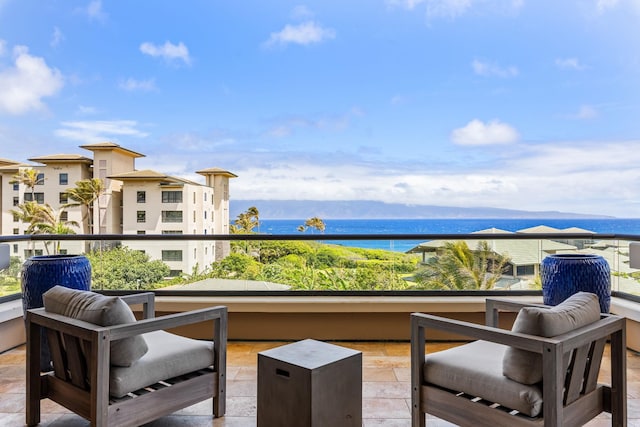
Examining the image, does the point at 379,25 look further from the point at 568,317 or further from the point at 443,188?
the point at 568,317

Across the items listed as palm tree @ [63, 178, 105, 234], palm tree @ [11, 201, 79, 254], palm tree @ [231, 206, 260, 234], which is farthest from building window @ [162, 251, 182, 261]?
palm tree @ [231, 206, 260, 234]

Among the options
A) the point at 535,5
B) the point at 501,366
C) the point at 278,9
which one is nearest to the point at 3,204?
the point at 278,9

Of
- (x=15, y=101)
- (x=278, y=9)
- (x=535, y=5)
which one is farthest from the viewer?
(x=15, y=101)

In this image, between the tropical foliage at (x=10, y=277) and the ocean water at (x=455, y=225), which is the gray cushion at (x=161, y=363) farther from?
the ocean water at (x=455, y=225)

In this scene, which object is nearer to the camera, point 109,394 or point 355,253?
point 109,394

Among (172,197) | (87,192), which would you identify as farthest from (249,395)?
(87,192)

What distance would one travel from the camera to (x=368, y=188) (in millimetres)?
37812

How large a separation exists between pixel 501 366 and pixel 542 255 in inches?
94.6

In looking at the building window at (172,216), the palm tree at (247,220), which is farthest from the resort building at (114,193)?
the palm tree at (247,220)

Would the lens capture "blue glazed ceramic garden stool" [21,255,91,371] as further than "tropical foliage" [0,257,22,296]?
No

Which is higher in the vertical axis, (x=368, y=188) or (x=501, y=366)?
(x=368, y=188)

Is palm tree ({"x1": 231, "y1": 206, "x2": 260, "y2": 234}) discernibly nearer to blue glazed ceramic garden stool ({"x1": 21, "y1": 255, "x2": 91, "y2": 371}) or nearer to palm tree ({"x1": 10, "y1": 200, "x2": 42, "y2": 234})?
palm tree ({"x1": 10, "y1": 200, "x2": 42, "y2": 234})

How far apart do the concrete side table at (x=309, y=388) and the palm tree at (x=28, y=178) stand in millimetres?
36419

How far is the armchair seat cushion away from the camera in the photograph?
1.95 m
